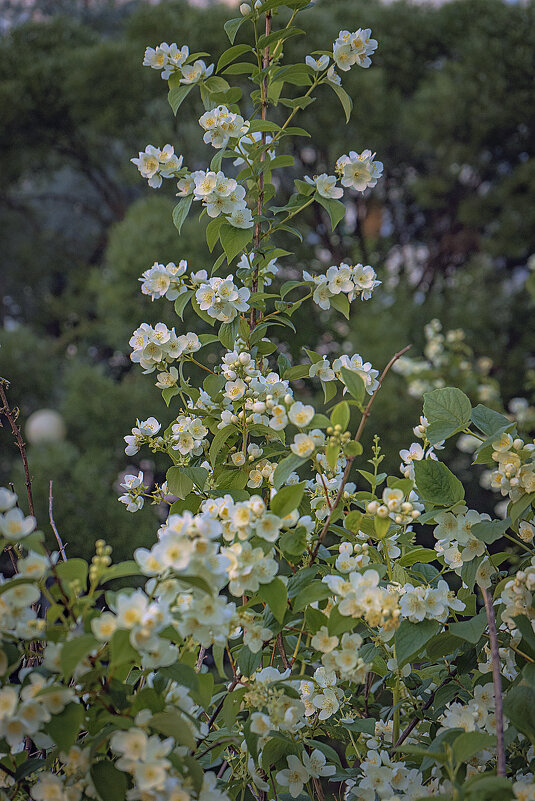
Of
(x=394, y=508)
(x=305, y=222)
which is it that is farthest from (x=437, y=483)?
(x=305, y=222)

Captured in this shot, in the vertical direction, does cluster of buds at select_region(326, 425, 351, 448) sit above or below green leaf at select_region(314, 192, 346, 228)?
below

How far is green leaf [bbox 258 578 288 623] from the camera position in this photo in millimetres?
479

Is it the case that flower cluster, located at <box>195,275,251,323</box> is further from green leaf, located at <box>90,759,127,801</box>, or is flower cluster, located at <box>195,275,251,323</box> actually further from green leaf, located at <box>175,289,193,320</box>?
green leaf, located at <box>90,759,127,801</box>

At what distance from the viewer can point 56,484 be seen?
2.70 metres

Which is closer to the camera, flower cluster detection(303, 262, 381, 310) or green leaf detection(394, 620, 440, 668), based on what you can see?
green leaf detection(394, 620, 440, 668)

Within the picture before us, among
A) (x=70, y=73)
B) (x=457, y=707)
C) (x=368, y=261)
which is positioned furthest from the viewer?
(x=368, y=261)

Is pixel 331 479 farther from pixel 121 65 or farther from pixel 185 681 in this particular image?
pixel 121 65

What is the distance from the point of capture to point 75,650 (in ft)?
1.26

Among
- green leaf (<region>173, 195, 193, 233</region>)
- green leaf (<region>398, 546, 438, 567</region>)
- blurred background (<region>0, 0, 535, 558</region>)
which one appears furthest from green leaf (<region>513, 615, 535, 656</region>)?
blurred background (<region>0, 0, 535, 558</region>)

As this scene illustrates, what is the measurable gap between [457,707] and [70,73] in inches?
151

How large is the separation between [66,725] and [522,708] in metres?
0.29

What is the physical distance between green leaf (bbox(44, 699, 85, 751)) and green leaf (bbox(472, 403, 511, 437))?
37 centimetres

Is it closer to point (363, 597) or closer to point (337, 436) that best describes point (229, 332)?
point (337, 436)

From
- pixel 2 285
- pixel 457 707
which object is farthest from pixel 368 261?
pixel 457 707
